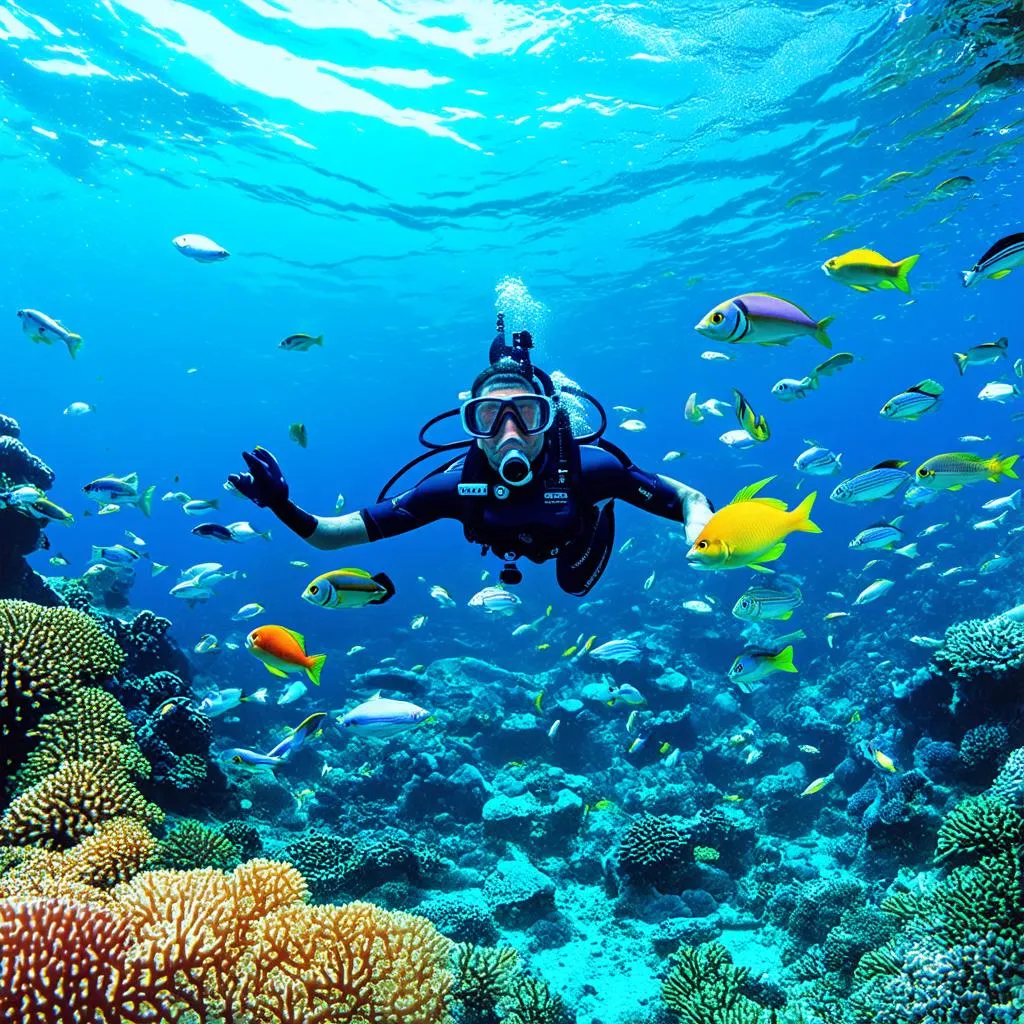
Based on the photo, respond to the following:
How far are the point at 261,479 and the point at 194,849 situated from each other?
4.75 metres

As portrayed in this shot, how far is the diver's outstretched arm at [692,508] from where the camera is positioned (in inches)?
132

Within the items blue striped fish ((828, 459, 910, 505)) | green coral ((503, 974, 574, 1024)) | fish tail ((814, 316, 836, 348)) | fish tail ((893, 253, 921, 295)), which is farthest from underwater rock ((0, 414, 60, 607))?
fish tail ((893, 253, 921, 295))

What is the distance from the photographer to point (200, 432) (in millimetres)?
83750

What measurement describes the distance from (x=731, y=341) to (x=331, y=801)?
1114 cm

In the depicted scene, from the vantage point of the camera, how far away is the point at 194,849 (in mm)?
5949

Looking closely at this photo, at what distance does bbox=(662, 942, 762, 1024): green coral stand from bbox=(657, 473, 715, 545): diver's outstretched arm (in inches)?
171

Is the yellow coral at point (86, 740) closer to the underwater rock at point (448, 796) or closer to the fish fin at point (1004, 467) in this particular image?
the underwater rock at point (448, 796)

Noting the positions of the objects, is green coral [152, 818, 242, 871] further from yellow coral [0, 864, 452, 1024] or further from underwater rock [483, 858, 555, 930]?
underwater rock [483, 858, 555, 930]

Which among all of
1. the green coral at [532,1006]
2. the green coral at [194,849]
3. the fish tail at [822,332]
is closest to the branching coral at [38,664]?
the green coral at [194,849]

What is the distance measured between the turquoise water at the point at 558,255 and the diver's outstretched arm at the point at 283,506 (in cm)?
537

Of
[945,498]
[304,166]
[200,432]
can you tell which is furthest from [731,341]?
[200,432]

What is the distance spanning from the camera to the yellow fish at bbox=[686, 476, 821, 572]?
100 inches

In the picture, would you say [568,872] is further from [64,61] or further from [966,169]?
[966,169]

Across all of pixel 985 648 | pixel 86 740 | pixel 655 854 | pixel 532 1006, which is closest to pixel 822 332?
pixel 985 648
